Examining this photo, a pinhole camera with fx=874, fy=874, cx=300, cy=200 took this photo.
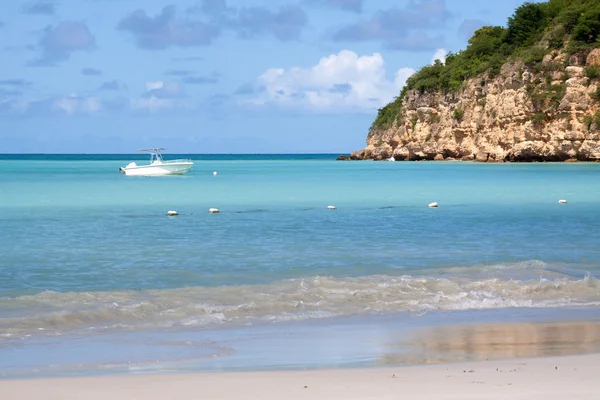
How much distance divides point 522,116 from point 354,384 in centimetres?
7812

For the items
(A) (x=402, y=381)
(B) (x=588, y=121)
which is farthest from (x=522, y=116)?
(A) (x=402, y=381)

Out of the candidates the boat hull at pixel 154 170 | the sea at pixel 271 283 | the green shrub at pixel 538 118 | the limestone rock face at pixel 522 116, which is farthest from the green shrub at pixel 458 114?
the sea at pixel 271 283

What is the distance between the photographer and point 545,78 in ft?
267

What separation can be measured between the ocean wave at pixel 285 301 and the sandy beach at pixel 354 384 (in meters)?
3.43

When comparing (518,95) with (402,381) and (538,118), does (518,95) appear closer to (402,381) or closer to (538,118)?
(538,118)

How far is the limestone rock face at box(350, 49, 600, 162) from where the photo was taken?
77.4m

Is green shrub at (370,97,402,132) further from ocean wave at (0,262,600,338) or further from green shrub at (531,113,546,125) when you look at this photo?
ocean wave at (0,262,600,338)

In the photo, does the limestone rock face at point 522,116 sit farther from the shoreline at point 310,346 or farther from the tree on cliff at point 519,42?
the shoreline at point 310,346

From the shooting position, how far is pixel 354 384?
291 inches

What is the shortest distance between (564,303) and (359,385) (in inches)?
257

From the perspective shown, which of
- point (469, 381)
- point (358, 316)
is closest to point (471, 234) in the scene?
point (358, 316)

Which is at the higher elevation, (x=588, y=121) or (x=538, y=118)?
(x=538, y=118)

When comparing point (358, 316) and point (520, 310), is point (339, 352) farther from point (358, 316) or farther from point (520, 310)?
point (520, 310)

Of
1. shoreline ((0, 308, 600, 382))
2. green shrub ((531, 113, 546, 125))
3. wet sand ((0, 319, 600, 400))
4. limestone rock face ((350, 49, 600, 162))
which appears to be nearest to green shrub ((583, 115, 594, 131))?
limestone rock face ((350, 49, 600, 162))
